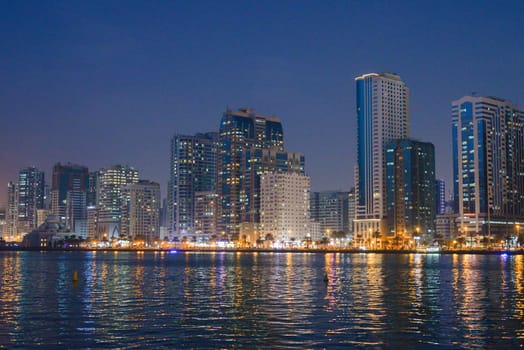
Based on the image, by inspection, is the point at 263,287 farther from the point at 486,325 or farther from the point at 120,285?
the point at 486,325

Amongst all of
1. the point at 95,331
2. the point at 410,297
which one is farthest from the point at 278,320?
the point at 410,297

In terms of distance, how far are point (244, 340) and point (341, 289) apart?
39.8 metres

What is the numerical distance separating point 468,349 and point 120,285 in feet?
189

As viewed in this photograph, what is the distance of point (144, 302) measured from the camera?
66.9 metres

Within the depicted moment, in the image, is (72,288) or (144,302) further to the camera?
(72,288)

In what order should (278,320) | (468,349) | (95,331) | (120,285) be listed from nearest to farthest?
(468,349) < (95,331) < (278,320) < (120,285)

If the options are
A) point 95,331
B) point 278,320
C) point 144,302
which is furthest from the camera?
point 144,302

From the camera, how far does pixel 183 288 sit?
280ft

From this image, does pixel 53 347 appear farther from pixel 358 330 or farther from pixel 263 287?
pixel 263 287

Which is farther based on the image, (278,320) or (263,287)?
(263,287)

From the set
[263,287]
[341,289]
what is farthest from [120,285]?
[341,289]

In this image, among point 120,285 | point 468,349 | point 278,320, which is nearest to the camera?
point 468,349

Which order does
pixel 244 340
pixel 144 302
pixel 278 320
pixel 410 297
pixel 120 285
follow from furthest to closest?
pixel 120 285 → pixel 410 297 → pixel 144 302 → pixel 278 320 → pixel 244 340

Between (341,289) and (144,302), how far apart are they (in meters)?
26.0
